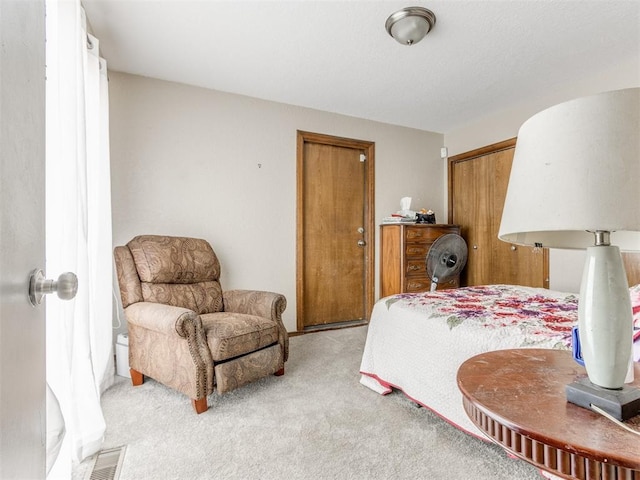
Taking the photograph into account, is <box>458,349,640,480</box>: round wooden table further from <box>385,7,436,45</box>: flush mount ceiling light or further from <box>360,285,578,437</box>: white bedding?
<box>385,7,436,45</box>: flush mount ceiling light

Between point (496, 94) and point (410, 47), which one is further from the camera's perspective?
point (496, 94)

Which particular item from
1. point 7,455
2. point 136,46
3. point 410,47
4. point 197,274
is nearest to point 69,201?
point 197,274

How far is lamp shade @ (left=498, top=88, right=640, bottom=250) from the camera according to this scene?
601mm

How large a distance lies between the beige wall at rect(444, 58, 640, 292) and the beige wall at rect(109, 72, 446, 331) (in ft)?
3.98

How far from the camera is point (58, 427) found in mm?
1135

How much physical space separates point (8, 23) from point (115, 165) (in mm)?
2567

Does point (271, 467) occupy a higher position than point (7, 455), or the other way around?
point (7, 455)

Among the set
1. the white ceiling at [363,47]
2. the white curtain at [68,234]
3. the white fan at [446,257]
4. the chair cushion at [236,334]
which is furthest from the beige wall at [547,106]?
the white curtain at [68,234]

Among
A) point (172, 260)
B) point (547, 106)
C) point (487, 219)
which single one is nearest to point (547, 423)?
point (172, 260)

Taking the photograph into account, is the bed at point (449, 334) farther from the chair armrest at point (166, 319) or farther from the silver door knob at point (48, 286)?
the silver door knob at point (48, 286)

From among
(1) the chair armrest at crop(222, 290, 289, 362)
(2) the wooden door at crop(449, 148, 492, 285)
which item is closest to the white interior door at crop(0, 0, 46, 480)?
(1) the chair armrest at crop(222, 290, 289, 362)

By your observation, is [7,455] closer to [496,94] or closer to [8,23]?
[8,23]

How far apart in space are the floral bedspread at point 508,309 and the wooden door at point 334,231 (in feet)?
4.96

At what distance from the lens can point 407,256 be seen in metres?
3.58
